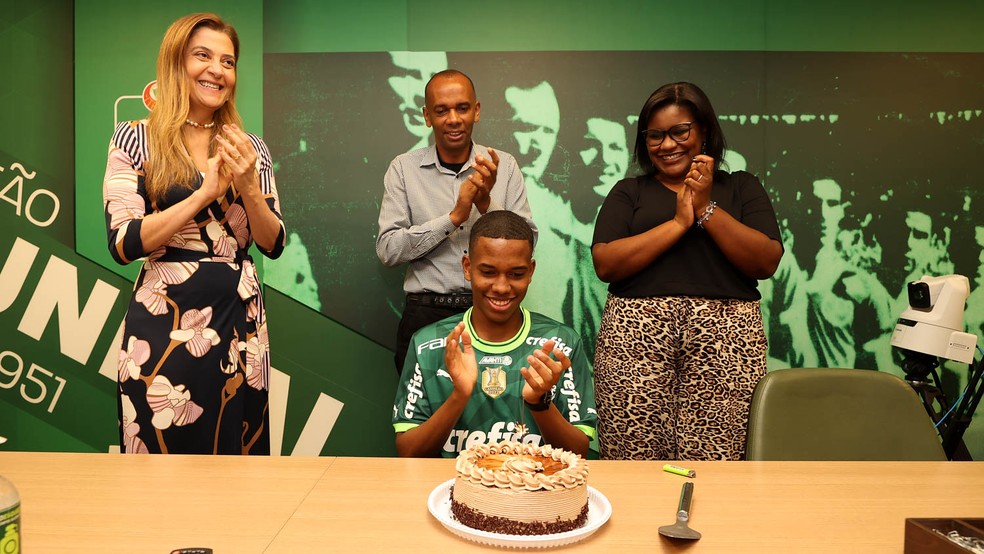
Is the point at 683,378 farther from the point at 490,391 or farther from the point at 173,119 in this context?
the point at 173,119

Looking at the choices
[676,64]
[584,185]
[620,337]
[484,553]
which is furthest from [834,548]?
[676,64]

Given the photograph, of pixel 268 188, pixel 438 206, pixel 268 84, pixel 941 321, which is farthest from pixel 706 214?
pixel 268 84

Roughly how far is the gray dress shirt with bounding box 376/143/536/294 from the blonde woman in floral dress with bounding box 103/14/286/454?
2.19ft

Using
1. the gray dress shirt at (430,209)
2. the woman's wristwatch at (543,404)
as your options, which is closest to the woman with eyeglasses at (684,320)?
the gray dress shirt at (430,209)

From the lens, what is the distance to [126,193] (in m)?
2.05

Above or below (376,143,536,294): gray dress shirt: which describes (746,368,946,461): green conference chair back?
below

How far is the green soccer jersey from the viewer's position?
1938mm

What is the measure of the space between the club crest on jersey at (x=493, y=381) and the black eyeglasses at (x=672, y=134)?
986 mm

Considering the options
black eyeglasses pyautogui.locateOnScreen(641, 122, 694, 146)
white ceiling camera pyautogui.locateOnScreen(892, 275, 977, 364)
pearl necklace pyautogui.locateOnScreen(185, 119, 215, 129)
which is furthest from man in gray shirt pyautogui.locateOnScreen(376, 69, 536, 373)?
white ceiling camera pyautogui.locateOnScreen(892, 275, 977, 364)

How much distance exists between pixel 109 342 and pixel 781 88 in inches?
133

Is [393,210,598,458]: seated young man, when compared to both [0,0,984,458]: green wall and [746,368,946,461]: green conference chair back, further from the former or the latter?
[0,0,984,458]: green wall

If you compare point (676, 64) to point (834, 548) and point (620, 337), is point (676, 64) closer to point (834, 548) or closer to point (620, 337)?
point (620, 337)

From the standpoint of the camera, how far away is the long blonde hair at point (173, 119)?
2.07 m

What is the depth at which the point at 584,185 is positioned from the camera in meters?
3.60
